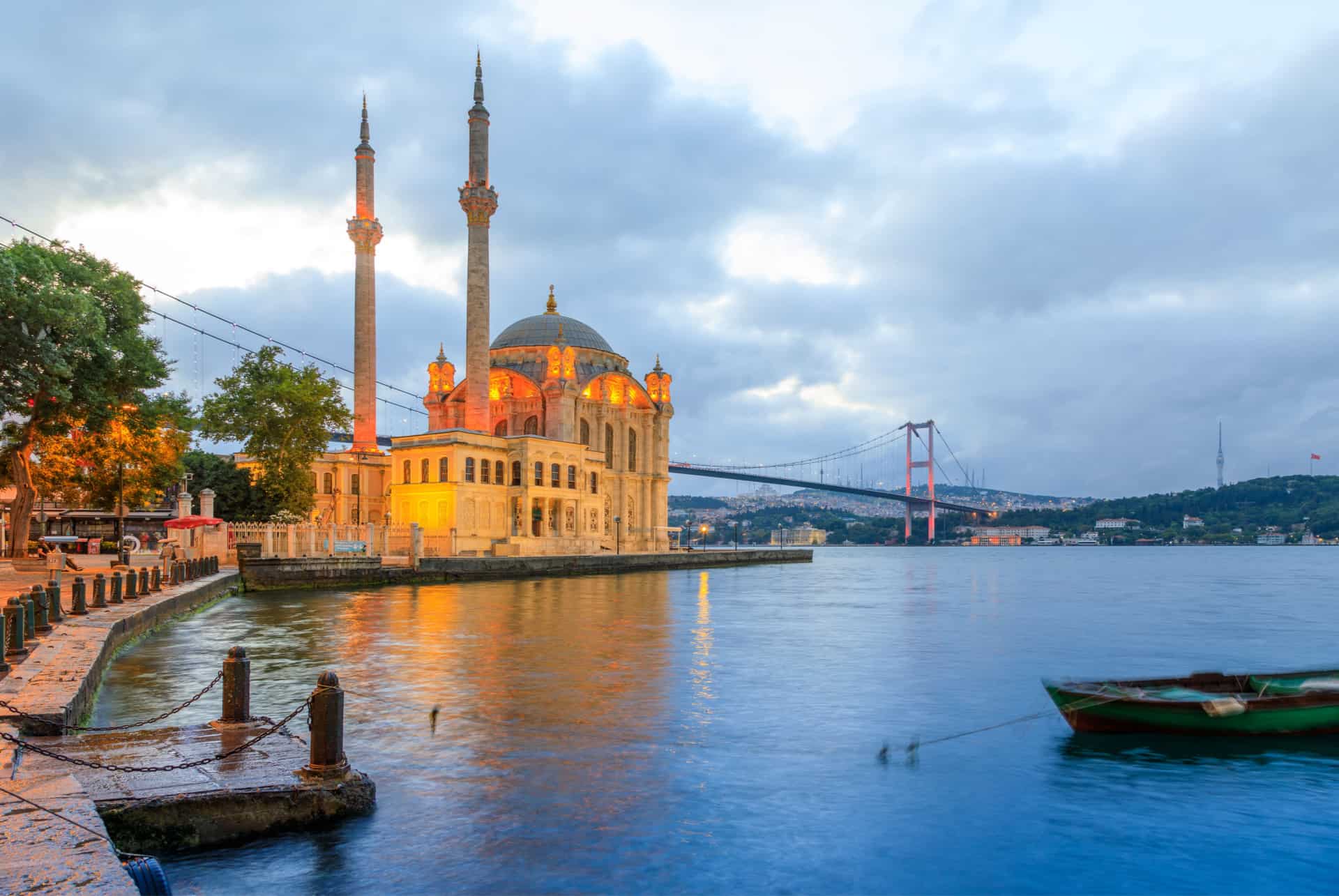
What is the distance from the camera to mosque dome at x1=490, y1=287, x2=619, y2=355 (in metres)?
69.9

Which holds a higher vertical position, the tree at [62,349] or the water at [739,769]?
the tree at [62,349]

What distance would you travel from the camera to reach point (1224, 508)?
16550 cm

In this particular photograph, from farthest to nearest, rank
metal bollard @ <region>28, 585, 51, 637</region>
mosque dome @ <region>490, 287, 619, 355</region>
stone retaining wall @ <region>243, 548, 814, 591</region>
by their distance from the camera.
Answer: mosque dome @ <region>490, 287, 619, 355</region>, stone retaining wall @ <region>243, 548, 814, 591</region>, metal bollard @ <region>28, 585, 51, 637</region>

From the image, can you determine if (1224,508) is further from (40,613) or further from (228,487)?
(40,613)

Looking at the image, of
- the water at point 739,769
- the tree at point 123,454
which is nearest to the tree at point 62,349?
the tree at point 123,454

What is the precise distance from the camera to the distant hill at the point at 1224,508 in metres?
156

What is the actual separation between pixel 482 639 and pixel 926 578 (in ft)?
150

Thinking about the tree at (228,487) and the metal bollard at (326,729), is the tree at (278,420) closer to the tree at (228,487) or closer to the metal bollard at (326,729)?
the tree at (228,487)

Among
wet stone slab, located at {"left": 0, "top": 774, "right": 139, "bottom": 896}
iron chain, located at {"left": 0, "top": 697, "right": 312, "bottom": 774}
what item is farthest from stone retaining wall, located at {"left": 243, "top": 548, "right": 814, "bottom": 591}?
wet stone slab, located at {"left": 0, "top": 774, "right": 139, "bottom": 896}

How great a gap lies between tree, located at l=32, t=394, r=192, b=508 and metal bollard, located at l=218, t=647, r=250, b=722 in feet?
83.7

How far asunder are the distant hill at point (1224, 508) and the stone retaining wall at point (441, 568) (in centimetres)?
12223

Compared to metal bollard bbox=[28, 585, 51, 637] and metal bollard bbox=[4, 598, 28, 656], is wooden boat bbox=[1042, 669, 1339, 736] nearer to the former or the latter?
metal bollard bbox=[4, 598, 28, 656]

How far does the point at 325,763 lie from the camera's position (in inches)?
312

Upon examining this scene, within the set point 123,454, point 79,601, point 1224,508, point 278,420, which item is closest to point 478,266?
point 278,420
